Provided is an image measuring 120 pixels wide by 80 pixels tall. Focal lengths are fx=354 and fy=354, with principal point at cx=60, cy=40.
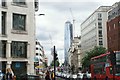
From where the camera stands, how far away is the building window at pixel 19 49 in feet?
153

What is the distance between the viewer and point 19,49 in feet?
154

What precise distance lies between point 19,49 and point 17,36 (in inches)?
69.4

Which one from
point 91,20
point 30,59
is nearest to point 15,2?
point 30,59

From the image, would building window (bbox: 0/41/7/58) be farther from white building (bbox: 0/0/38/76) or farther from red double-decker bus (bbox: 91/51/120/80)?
red double-decker bus (bbox: 91/51/120/80)

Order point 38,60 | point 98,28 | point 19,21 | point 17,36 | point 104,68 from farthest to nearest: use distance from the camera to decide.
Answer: point 98,28 → point 38,60 → point 19,21 → point 17,36 → point 104,68

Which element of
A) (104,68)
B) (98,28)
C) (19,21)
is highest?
(98,28)

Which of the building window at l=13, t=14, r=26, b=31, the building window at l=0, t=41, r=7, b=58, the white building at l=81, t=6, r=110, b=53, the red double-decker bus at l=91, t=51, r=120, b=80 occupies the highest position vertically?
the white building at l=81, t=6, r=110, b=53

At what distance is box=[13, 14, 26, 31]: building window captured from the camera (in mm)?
47250

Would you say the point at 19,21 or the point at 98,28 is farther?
the point at 98,28

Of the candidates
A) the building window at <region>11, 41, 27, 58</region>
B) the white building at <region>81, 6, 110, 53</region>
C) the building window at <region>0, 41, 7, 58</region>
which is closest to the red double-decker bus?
the building window at <region>11, 41, 27, 58</region>

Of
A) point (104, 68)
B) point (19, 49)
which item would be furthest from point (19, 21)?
point (104, 68)

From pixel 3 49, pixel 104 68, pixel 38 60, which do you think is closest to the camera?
pixel 104 68

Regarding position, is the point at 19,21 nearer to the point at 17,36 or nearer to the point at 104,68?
the point at 17,36

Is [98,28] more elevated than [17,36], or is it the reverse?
[98,28]
